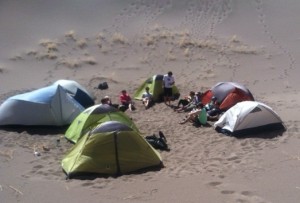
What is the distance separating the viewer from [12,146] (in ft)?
42.3

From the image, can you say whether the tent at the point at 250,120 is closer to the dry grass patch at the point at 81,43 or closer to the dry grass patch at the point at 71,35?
the dry grass patch at the point at 81,43

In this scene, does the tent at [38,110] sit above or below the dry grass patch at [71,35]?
below

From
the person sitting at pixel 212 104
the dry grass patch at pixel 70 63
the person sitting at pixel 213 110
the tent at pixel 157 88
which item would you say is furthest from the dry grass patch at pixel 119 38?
the person sitting at pixel 213 110

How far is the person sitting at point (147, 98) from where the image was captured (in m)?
17.4

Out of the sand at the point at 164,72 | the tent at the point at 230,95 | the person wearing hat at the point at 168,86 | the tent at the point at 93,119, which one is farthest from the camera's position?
the person wearing hat at the point at 168,86

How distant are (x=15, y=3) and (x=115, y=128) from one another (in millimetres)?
27016

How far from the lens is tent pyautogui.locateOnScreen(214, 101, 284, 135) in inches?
521

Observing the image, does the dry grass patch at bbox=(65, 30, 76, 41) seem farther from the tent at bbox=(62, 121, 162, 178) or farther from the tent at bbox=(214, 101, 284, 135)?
the tent at bbox=(62, 121, 162, 178)

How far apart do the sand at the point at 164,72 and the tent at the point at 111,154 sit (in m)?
0.33

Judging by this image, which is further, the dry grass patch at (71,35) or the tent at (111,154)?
the dry grass patch at (71,35)

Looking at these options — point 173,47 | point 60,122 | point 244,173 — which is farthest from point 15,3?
point 244,173

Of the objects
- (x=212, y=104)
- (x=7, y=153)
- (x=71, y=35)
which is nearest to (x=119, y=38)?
(x=71, y=35)

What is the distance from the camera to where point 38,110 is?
47.3ft

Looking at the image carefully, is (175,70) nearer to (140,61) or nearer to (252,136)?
(140,61)
